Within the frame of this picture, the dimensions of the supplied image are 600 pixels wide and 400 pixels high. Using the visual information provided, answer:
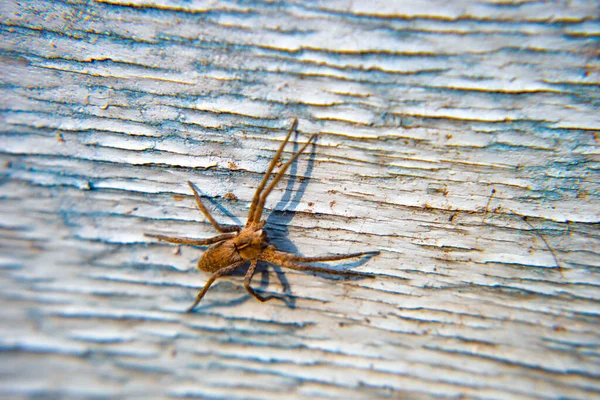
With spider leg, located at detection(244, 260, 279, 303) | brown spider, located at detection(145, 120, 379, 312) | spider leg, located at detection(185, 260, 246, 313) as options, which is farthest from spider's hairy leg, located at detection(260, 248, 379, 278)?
spider leg, located at detection(185, 260, 246, 313)

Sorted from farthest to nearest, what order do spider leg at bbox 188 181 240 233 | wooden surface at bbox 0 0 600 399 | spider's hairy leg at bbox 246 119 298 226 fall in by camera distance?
spider leg at bbox 188 181 240 233, spider's hairy leg at bbox 246 119 298 226, wooden surface at bbox 0 0 600 399

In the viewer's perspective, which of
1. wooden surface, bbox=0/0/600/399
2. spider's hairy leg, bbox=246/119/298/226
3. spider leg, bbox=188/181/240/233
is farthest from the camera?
spider leg, bbox=188/181/240/233

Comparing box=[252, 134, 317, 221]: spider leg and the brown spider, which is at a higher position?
box=[252, 134, 317, 221]: spider leg

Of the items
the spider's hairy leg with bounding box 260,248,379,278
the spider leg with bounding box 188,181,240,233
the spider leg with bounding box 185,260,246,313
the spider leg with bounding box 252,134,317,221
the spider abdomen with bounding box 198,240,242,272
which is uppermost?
the spider leg with bounding box 252,134,317,221

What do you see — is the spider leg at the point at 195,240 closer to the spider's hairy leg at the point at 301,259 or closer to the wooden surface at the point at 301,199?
the wooden surface at the point at 301,199

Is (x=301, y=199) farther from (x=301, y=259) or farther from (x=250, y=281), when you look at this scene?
(x=250, y=281)

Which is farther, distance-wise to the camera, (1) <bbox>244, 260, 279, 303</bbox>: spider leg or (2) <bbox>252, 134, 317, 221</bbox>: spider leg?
(1) <bbox>244, 260, 279, 303</bbox>: spider leg

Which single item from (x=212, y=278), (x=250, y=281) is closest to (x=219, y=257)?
(x=212, y=278)

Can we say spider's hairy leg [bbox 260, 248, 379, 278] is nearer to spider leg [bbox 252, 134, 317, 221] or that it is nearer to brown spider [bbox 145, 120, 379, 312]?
brown spider [bbox 145, 120, 379, 312]
